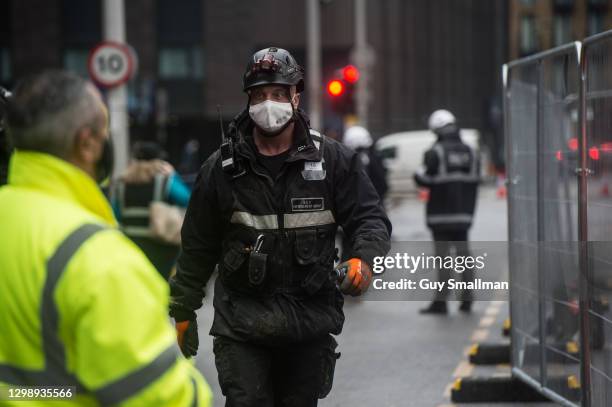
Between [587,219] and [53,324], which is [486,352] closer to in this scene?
[587,219]

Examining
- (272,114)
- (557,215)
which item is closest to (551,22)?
Result: (557,215)

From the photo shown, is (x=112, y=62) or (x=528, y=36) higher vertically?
(x=528, y=36)

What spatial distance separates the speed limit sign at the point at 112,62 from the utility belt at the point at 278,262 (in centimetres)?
1093

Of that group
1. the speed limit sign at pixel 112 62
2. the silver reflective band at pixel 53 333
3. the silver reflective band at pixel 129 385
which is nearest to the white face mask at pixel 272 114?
the silver reflective band at pixel 53 333

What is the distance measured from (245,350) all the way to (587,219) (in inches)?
82.0

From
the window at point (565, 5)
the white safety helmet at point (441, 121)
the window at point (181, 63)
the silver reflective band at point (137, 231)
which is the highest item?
the window at point (565, 5)

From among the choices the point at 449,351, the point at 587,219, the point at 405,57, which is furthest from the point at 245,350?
the point at 405,57

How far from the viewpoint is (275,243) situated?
455cm

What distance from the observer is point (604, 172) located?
225 inches

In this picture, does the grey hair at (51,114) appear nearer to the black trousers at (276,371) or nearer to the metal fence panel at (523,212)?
the black trousers at (276,371)

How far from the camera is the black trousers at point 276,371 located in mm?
4523

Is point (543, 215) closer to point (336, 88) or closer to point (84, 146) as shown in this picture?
point (84, 146)

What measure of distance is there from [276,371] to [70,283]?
2.39 meters

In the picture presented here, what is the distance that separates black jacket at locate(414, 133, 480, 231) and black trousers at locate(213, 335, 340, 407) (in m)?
7.07
